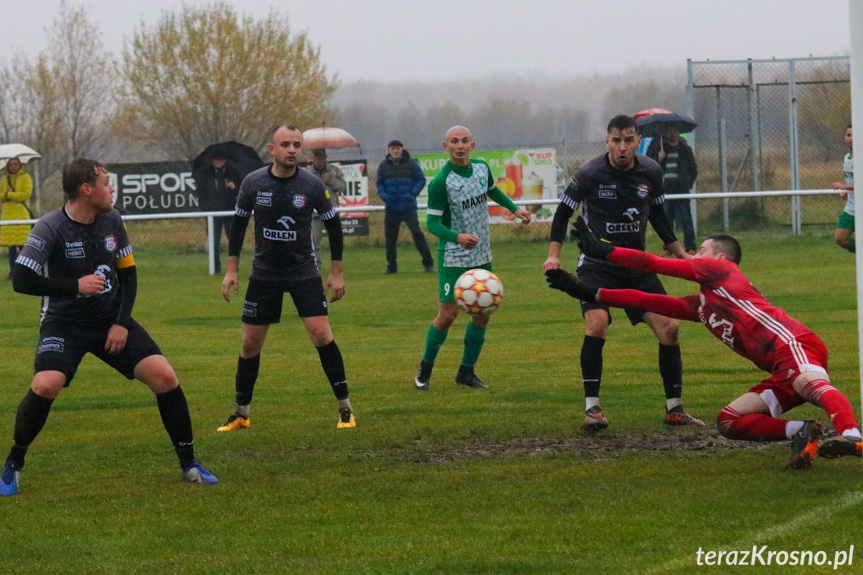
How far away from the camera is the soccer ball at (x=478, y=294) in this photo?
9.48 meters

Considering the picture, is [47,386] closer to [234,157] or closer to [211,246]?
[211,246]

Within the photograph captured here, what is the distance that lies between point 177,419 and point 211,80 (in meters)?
30.5

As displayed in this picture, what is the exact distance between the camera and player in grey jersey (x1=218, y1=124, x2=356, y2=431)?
828 centimetres

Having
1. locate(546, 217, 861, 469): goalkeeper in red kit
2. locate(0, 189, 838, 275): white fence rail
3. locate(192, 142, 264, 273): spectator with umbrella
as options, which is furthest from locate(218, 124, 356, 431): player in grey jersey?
locate(192, 142, 264, 273): spectator with umbrella

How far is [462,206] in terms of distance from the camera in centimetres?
998

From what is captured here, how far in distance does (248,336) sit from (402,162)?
12070mm

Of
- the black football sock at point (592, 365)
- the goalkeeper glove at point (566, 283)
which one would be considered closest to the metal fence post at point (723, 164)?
the black football sock at point (592, 365)

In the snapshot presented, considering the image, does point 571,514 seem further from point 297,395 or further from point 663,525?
point 297,395

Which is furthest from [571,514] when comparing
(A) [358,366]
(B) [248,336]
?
(A) [358,366]

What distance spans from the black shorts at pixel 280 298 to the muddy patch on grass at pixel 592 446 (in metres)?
1.47

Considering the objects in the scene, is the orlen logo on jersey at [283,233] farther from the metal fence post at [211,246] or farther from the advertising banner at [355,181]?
the advertising banner at [355,181]

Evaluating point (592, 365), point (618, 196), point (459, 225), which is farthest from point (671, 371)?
Result: point (459, 225)

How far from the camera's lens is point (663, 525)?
5.43 meters

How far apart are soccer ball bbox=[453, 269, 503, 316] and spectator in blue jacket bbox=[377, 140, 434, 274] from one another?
34.8ft
